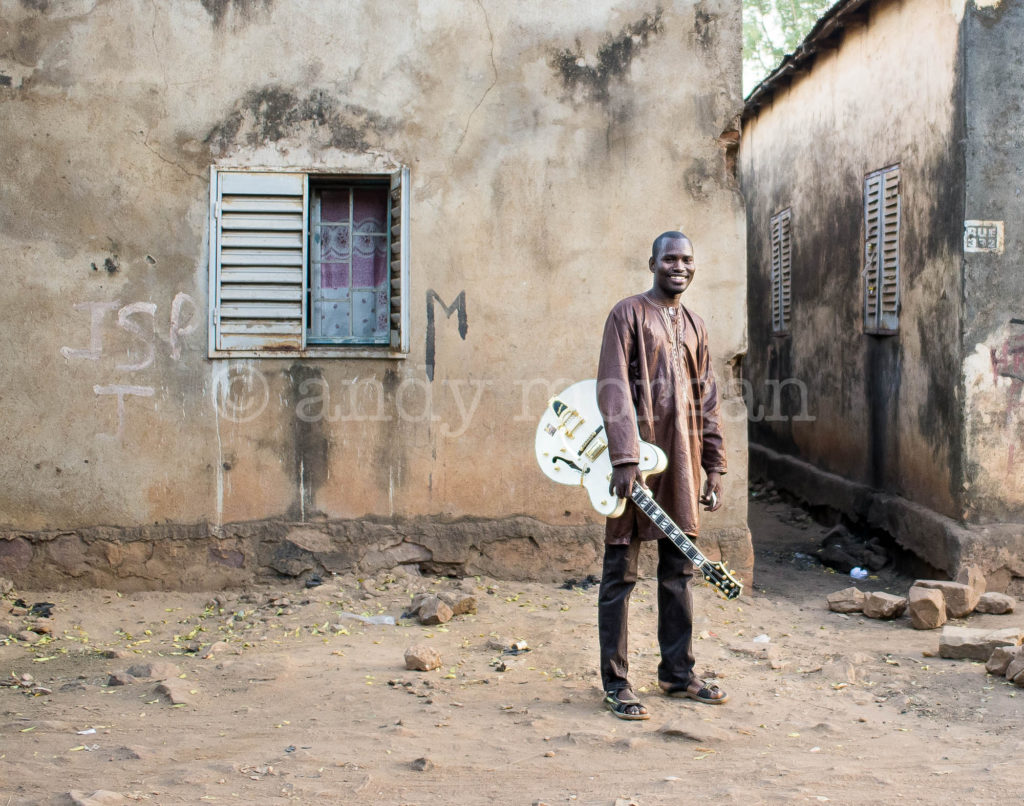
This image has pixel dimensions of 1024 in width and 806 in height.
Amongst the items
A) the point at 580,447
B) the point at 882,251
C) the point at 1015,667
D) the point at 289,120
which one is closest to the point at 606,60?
the point at 289,120

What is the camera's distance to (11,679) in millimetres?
4930

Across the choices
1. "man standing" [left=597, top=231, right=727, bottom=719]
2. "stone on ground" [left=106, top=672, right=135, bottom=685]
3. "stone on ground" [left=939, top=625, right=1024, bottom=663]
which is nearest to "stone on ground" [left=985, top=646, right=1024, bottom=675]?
"stone on ground" [left=939, top=625, right=1024, bottom=663]

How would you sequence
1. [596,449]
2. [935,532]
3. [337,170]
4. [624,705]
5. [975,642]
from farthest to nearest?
[935,532]
[337,170]
[975,642]
[596,449]
[624,705]

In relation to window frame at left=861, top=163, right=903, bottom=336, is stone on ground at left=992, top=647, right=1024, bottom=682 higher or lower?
lower

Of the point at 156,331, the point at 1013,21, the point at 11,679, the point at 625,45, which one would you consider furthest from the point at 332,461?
the point at 1013,21

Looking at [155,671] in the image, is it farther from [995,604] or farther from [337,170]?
[995,604]

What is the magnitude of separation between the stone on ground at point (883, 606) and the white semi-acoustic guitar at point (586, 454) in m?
2.09

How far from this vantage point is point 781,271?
36.1 feet

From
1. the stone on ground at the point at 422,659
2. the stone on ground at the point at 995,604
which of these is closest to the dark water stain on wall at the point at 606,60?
the stone on ground at the point at 422,659

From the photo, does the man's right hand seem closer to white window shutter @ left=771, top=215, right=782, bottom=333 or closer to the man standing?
the man standing

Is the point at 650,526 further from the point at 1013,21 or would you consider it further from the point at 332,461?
the point at 1013,21

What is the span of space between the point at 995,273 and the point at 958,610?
213 centimetres

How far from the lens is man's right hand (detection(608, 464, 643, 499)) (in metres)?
4.12

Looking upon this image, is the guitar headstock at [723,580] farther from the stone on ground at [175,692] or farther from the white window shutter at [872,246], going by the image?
the white window shutter at [872,246]
